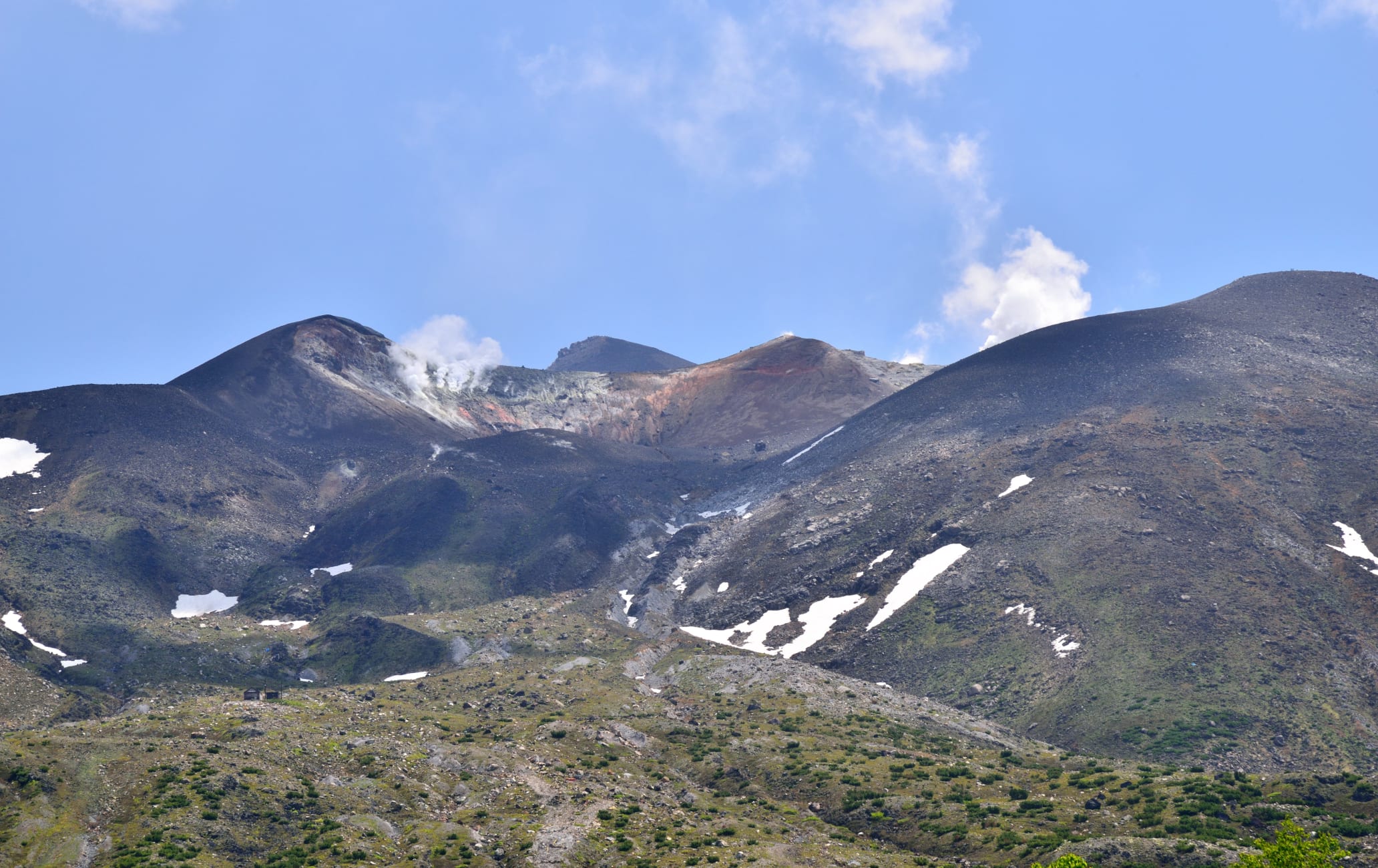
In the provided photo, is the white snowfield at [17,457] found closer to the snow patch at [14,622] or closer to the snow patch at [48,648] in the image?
the snow patch at [14,622]

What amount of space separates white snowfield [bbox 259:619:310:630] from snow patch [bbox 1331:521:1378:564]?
114357mm

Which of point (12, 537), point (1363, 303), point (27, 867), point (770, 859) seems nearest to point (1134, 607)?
point (770, 859)

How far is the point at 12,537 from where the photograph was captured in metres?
112

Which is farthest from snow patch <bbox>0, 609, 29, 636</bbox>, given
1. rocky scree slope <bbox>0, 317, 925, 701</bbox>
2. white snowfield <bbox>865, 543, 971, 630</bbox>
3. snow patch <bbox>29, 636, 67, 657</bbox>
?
white snowfield <bbox>865, 543, 971, 630</bbox>

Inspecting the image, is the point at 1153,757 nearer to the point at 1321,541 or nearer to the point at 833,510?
the point at 1321,541

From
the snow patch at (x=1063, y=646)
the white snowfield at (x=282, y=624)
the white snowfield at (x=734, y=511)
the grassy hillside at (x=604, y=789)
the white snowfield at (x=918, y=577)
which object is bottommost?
the grassy hillside at (x=604, y=789)

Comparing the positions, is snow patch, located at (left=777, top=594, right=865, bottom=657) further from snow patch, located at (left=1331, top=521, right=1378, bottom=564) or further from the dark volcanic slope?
snow patch, located at (left=1331, top=521, right=1378, bottom=564)

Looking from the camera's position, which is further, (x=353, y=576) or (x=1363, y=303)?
(x=1363, y=303)

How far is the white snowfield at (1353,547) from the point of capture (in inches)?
3659

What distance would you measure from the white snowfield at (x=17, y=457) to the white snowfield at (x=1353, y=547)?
165 m

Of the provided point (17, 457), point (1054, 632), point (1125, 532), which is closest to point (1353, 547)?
point (1125, 532)

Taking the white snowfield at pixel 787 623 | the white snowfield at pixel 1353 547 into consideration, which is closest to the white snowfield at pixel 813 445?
the white snowfield at pixel 787 623

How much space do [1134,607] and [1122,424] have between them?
46.6 m

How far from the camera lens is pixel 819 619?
108 metres
